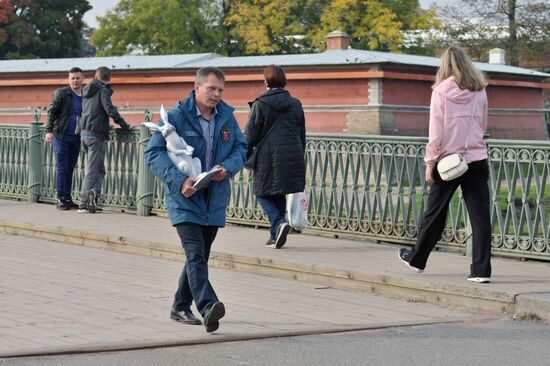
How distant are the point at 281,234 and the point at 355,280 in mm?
1805

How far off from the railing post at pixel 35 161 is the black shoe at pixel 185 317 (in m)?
9.74

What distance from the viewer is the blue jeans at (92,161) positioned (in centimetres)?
1606

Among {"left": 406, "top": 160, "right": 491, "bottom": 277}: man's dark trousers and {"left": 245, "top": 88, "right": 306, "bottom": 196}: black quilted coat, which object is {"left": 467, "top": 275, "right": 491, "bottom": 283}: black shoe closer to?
{"left": 406, "top": 160, "right": 491, "bottom": 277}: man's dark trousers

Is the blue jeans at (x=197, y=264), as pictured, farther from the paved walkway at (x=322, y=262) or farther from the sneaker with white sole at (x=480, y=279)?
the sneaker with white sole at (x=480, y=279)

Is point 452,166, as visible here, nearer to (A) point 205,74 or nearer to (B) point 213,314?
(A) point 205,74

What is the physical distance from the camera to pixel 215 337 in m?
8.06

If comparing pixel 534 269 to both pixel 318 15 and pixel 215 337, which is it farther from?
pixel 318 15

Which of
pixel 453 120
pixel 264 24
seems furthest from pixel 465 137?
pixel 264 24

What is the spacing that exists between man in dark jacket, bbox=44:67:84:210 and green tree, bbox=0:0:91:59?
69043 millimetres

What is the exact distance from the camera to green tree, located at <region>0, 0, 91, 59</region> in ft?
278

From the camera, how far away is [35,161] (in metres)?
18.0

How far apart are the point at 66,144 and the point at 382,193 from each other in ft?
16.9

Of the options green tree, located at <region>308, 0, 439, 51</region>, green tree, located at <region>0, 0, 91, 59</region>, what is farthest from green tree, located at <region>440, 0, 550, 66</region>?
green tree, located at <region>0, 0, 91, 59</region>

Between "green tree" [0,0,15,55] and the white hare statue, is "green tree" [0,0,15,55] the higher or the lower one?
the higher one
